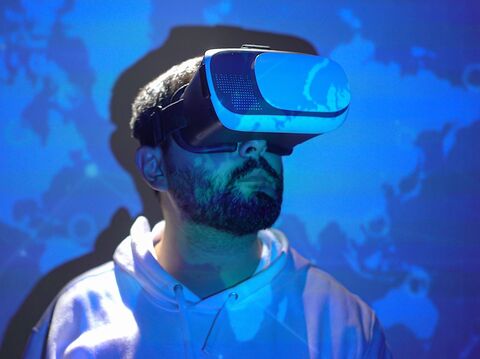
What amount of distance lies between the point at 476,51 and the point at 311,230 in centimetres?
96

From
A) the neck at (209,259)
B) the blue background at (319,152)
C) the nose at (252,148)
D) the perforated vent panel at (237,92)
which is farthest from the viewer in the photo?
the blue background at (319,152)

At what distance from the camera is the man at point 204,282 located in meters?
1.10

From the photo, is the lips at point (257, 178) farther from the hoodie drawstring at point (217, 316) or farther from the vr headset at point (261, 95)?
the hoodie drawstring at point (217, 316)

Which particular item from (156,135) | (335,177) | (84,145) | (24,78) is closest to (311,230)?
(335,177)

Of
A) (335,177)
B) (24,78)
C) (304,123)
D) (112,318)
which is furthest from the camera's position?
(335,177)

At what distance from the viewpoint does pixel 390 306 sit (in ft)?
5.63

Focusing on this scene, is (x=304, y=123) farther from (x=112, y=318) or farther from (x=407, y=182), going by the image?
(x=407, y=182)

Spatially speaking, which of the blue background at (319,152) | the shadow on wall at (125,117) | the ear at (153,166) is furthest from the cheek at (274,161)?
the shadow on wall at (125,117)

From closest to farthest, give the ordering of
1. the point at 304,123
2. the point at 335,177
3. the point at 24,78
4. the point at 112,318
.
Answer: the point at 304,123
the point at 112,318
the point at 24,78
the point at 335,177

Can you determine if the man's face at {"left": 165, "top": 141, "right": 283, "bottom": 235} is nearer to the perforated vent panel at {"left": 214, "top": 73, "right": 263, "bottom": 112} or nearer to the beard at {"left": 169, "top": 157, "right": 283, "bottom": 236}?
the beard at {"left": 169, "top": 157, "right": 283, "bottom": 236}

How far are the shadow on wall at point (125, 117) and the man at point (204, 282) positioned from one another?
1.31ft

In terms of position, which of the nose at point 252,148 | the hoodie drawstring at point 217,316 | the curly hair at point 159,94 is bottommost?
the hoodie drawstring at point 217,316

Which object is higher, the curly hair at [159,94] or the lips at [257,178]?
the curly hair at [159,94]

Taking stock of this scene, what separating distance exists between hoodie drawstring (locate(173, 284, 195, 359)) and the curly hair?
0.40 meters
